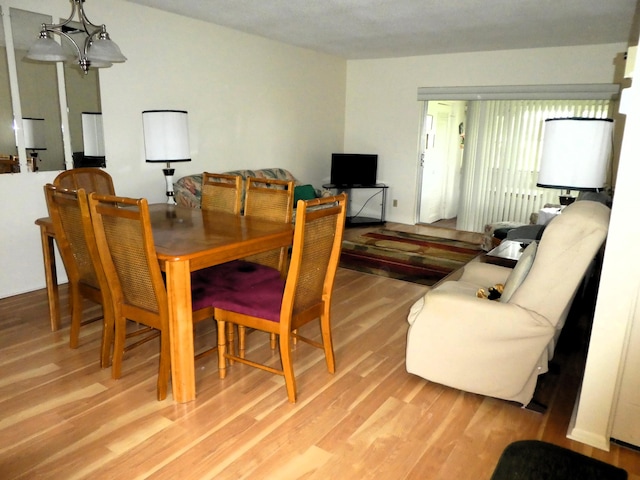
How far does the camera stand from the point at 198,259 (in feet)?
7.14

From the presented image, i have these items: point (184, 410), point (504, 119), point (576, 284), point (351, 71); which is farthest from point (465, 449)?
point (351, 71)

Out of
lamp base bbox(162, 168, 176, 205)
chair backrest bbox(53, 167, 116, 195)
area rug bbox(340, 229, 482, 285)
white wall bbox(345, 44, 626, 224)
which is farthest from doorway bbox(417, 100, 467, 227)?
chair backrest bbox(53, 167, 116, 195)

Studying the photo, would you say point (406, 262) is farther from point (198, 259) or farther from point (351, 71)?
point (351, 71)

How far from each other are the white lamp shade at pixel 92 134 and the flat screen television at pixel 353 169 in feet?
10.8

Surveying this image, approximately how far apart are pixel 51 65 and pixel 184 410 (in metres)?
2.94

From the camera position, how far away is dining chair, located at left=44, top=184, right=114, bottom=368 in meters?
2.29

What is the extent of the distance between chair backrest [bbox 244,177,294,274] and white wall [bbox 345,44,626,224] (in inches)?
154

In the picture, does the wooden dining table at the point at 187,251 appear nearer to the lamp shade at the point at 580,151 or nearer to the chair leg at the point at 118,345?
the chair leg at the point at 118,345

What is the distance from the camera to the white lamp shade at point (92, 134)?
12.8 feet

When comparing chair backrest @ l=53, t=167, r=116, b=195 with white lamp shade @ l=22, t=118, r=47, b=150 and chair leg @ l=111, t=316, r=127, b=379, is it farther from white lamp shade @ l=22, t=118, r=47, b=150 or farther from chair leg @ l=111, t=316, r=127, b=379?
chair leg @ l=111, t=316, r=127, b=379

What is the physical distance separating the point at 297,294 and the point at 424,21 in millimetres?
3341

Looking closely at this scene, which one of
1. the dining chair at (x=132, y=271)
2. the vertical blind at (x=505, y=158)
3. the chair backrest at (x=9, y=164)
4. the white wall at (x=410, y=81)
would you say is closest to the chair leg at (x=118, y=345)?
the dining chair at (x=132, y=271)

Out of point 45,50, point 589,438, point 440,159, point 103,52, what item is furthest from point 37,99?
point 440,159

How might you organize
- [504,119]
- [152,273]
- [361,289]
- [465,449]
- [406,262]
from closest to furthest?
[465,449]
[152,273]
[361,289]
[406,262]
[504,119]
